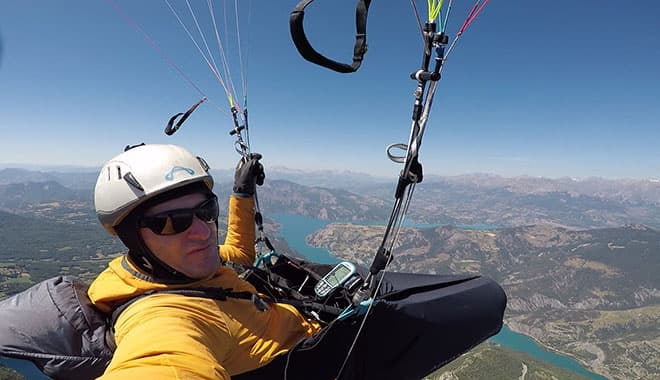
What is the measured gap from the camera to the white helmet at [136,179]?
1.84 meters

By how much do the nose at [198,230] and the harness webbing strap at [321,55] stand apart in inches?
44.6

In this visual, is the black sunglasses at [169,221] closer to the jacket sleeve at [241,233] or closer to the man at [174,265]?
the man at [174,265]

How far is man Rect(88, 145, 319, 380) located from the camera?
1587 millimetres

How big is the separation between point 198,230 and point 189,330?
0.59 metres

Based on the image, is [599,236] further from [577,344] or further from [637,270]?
[577,344]

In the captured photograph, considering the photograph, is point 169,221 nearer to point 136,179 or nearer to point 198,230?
point 198,230

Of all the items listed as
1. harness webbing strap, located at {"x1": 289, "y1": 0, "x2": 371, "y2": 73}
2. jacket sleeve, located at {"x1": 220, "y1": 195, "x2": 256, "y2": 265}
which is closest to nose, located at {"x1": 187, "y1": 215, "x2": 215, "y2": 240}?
harness webbing strap, located at {"x1": 289, "y1": 0, "x2": 371, "y2": 73}

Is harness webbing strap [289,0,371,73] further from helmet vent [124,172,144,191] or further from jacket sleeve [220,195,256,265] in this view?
jacket sleeve [220,195,256,265]

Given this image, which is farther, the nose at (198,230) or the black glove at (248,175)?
the black glove at (248,175)

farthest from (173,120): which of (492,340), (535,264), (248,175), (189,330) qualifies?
(535,264)

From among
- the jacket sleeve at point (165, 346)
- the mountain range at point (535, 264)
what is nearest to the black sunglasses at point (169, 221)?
the jacket sleeve at point (165, 346)

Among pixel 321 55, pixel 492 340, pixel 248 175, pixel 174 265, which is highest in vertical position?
pixel 321 55

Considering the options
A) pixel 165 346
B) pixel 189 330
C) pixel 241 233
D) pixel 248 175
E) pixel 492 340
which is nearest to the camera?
pixel 165 346

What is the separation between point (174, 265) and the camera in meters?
1.83
